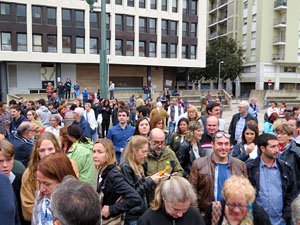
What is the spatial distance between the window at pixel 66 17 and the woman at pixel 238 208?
3087 centimetres

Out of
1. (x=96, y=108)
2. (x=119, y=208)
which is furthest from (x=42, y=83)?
(x=119, y=208)

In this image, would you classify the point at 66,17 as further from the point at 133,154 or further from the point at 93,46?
the point at 133,154

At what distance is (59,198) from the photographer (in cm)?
166

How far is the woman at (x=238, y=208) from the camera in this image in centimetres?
242

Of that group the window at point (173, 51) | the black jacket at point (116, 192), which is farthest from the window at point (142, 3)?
the black jacket at point (116, 192)

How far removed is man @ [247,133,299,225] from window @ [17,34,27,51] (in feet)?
97.1

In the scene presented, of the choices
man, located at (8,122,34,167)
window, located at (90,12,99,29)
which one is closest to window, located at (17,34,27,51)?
window, located at (90,12,99,29)

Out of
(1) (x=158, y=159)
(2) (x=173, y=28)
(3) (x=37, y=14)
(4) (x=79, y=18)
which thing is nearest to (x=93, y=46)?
(4) (x=79, y=18)

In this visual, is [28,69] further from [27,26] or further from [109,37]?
[109,37]

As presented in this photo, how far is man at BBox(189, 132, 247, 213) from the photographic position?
3.12 meters

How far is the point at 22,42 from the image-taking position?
27906 millimetres

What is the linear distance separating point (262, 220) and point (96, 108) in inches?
364

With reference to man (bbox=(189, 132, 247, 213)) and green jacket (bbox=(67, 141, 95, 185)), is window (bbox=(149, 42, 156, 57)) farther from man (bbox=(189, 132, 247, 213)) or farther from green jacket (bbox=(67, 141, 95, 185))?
man (bbox=(189, 132, 247, 213))

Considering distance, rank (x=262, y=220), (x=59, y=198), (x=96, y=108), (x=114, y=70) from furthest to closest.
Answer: (x=114, y=70) < (x=96, y=108) < (x=262, y=220) < (x=59, y=198)
